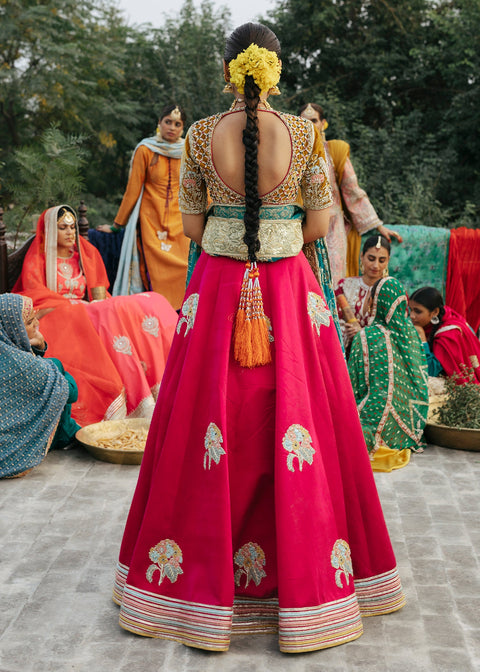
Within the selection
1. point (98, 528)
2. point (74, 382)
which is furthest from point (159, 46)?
point (98, 528)

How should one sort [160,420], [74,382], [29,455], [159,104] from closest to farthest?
[160,420] < [29,455] < [74,382] < [159,104]

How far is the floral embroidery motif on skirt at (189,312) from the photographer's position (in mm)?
3016

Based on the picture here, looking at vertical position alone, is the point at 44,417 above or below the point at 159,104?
below

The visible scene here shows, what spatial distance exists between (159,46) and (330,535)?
36.7ft

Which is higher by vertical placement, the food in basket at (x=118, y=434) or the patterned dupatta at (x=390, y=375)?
the patterned dupatta at (x=390, y=375)

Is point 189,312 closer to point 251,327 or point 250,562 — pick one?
point 251,327

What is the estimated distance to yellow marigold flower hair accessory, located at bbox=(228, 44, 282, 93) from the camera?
275 cm

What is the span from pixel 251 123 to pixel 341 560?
1558 mm

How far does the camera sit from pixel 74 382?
504cm

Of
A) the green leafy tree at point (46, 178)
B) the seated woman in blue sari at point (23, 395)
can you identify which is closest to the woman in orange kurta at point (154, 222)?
the green leafy tree at point (46, 178)

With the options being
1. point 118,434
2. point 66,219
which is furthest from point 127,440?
point 66,219

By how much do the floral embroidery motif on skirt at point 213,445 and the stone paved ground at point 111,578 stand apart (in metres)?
0.67

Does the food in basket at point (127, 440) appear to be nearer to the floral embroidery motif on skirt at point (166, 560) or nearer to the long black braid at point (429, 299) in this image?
the floral embroidery motif on skirt at point (166, 560)

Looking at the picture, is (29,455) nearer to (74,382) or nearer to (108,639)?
(74,382)
